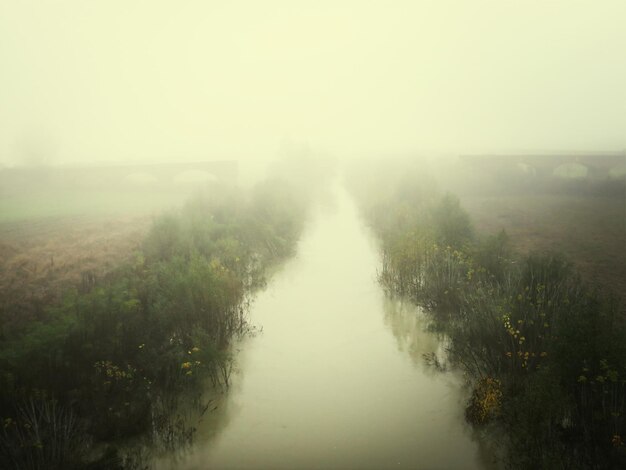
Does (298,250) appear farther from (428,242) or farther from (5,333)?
(5,333)

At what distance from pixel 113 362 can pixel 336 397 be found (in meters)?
5.11

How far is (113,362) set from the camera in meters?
8.13

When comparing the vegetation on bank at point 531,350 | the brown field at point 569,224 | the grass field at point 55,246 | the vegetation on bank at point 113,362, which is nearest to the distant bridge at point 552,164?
the brown field at point 569,224

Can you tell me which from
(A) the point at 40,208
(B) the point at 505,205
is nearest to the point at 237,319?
(A) the point at 40,208

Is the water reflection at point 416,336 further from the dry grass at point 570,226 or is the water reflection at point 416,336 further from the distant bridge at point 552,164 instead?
the distant bridge at point 552,164

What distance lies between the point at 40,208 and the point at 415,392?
1047 inches

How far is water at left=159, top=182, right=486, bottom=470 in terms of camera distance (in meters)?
7.14

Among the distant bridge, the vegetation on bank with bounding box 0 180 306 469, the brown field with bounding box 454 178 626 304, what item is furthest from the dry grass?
the vegetation on bank with bounding box 0 180 306 469

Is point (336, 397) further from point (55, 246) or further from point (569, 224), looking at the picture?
point (569, 224)

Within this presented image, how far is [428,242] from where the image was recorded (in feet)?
46.4

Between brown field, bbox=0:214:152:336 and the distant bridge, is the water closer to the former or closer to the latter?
brown field, bbox=0:214:152:336

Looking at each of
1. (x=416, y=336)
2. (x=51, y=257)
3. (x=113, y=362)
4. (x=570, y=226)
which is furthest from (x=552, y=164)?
(x=113, y=362)

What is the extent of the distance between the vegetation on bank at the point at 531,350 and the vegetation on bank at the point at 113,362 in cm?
607

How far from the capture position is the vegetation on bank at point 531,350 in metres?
5.84
